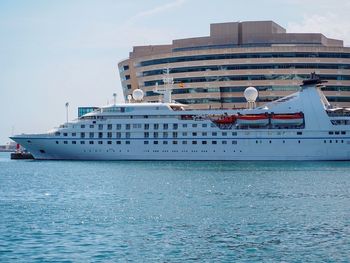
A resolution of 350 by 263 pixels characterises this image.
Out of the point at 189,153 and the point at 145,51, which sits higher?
the point at 145,51

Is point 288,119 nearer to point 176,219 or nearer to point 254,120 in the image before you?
point 254,120

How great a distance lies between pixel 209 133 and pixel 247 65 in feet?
89.3

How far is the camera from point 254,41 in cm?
11431

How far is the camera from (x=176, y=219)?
1310 inches

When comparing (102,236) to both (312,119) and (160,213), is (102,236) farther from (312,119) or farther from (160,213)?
(312,119)

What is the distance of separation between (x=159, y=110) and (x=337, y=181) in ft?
126

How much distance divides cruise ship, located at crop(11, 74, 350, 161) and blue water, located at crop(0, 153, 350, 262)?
88.4ft

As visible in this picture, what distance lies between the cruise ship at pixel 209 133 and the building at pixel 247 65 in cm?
1993

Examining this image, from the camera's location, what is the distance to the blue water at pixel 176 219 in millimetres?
25281

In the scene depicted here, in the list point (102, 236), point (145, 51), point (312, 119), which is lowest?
point (102, 236)

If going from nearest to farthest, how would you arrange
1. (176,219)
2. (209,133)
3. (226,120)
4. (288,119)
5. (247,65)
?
1. (176,219)
2. (288,119)
3. (226,120)
4. (209,133)
5. (247,65)

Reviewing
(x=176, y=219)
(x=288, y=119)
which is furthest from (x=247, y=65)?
(x=176, y=219)

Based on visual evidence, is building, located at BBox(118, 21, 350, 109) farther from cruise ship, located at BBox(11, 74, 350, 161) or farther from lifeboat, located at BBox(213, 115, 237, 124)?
lifeboat, located at BBox(213, 115, 237, 124)

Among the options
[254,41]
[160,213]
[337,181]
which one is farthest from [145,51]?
[160,213]
